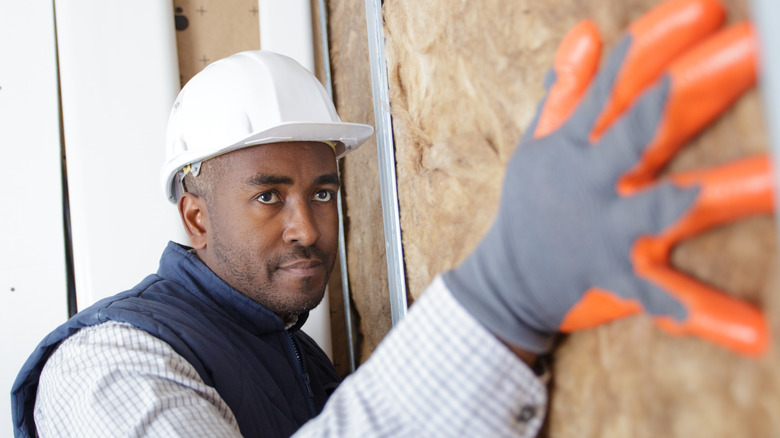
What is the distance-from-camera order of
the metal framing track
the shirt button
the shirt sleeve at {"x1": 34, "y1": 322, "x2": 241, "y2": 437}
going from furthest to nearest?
the metal framing track < the shirt sleeve at {"x1": 34, "y1": 322, "x2": 241, "y2": 437} < the shirt button

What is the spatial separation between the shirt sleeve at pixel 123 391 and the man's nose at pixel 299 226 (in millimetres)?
390

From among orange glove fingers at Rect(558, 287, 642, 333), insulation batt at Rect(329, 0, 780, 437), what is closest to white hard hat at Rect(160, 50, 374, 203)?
insulation batt at Rect(329, 0, 780, 437)

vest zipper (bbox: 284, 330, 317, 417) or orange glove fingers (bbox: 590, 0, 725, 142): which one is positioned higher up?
orange glove fingers (bbox: 590, 0, 725, 142)

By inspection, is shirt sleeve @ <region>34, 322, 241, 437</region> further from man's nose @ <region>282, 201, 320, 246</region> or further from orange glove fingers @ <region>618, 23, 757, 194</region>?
orange glove fingers @ <region>618, 23, 757, 194</region>

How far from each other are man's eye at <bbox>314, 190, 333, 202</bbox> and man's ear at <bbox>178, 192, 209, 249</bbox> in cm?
28

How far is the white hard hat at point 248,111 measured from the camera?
1.27 metres

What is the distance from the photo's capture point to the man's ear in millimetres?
1390

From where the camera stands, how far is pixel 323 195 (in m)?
1.41

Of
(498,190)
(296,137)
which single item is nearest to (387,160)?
(296,137)

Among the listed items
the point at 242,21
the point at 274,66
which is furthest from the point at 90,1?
the point at 274,66

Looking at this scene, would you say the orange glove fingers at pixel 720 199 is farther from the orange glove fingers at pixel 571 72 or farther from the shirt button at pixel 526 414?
the shirt button at pixel 526 414

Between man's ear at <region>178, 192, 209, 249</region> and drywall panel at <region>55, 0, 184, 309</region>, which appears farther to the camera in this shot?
drywall panel at <region>55, 0, 184, 309</region>

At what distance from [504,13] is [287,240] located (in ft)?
2.55

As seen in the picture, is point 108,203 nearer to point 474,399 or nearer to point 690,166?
point 474,399
